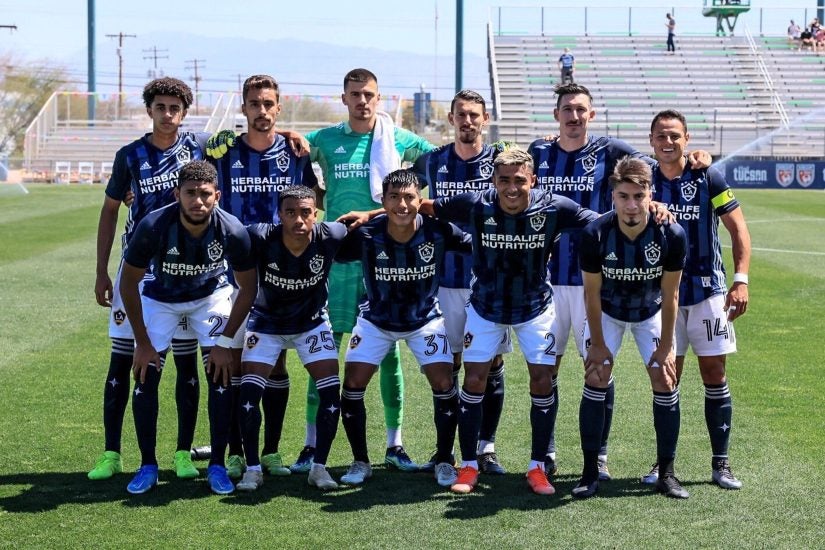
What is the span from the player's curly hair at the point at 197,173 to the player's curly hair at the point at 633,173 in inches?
80.7

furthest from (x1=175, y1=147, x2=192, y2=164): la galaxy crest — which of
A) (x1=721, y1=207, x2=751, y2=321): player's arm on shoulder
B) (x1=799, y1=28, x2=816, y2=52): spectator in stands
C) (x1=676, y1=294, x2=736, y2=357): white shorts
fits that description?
(x1=799, y1=28, x2=816, y2=52): spectator in stands

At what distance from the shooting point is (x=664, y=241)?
19.1 feet

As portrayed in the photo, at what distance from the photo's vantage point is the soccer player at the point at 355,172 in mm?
6758

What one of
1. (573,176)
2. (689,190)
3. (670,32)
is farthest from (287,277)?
(670,32)

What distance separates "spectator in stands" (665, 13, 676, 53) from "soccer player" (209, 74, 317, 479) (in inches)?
1725

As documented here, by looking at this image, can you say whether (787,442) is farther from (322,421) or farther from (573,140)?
(322,421)

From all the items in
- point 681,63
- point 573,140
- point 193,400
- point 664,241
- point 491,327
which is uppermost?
point 681,63

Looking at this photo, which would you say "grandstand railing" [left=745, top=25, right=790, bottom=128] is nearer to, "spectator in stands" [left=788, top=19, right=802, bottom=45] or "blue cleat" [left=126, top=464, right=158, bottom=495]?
"spectator in stands" [left=788, top=19, right=802, bottom=45]

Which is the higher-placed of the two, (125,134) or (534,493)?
(125,134)

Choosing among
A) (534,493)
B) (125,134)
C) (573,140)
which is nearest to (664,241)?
(573,140)

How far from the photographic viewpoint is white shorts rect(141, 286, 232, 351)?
243 inches

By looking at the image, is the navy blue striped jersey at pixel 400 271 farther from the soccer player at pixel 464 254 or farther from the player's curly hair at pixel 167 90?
the player's curly hair at pixel 167 90

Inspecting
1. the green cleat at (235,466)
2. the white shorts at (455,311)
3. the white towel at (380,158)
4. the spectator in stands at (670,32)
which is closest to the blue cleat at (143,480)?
the green cleat at (235,466)

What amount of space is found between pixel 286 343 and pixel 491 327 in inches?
43.8
